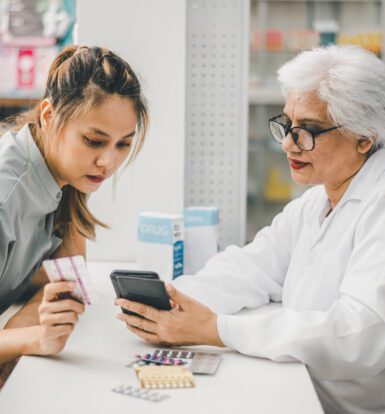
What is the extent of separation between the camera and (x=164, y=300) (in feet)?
4.66

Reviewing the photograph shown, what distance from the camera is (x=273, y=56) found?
4.59 meters

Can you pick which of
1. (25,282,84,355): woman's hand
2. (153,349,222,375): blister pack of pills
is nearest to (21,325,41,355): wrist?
(25,282,84,355): woman's hand

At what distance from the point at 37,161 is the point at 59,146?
0.07 meters

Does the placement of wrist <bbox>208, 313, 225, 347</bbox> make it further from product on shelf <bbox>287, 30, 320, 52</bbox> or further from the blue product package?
product on shelf <bbox>287, 30, 320, 52</bbox>

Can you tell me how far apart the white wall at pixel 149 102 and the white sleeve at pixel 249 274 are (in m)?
0.62

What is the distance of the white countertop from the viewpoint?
3.62 feet

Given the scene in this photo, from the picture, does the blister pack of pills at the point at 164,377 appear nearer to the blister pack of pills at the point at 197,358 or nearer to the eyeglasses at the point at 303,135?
the blister pack of pills at the point at 197,358

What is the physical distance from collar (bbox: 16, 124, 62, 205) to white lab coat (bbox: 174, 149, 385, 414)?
17.2 inches

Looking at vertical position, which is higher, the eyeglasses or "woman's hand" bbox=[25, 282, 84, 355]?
the eyeglasses

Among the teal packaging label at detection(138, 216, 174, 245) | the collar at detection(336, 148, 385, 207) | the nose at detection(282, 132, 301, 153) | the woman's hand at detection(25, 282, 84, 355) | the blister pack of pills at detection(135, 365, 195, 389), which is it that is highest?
the nose at detection(282, 132, 301, 153)

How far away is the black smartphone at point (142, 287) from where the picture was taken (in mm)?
1365

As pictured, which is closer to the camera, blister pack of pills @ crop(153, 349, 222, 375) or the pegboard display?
blister pack of pills @ crop(153, 349, 222, 375)

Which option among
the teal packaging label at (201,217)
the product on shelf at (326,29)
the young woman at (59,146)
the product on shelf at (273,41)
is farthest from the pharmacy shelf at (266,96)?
the young woman at (59,146)

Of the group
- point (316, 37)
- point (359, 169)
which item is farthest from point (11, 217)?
point (316, 37)
